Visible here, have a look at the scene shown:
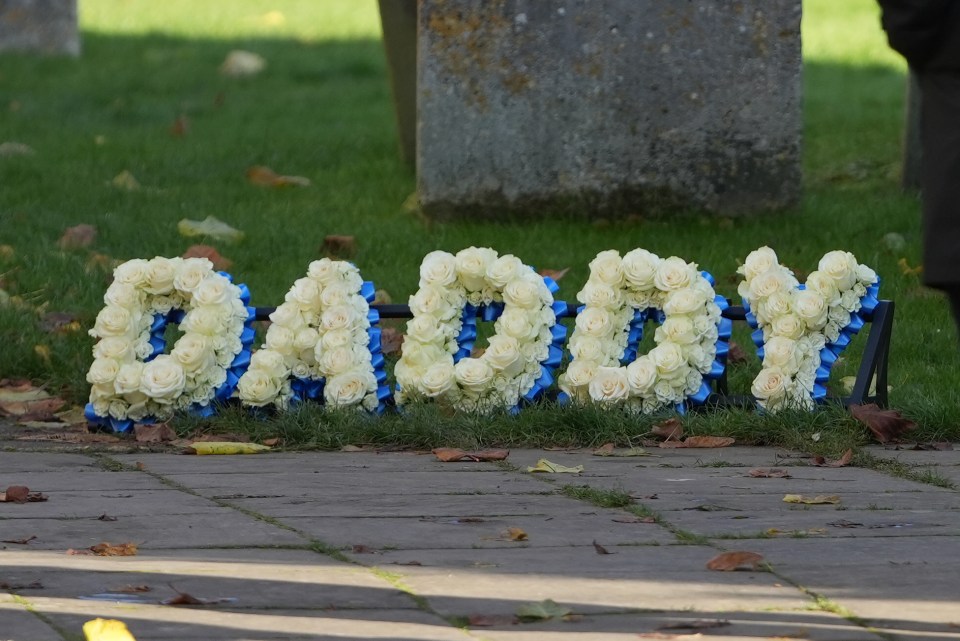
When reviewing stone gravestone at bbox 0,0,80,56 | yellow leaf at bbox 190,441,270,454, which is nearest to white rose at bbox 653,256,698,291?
yellow leaf at bbox 190,441,270,454

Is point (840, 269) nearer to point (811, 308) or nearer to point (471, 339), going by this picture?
point (811, 308)

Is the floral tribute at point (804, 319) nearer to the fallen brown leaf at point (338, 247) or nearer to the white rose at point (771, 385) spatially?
the white rose at point (771, 385)

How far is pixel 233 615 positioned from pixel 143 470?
151 cm

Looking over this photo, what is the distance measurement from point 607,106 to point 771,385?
Answer: 262 centimetres

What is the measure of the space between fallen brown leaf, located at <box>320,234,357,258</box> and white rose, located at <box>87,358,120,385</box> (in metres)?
2.03

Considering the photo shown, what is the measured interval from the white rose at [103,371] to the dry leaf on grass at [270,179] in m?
3.42

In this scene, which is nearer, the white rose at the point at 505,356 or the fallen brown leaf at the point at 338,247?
the white rose at the point at 505,356

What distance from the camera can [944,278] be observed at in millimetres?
3109

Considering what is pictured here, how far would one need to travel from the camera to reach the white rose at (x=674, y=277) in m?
4.97

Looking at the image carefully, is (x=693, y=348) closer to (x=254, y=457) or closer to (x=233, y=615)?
(x=254, y=457)

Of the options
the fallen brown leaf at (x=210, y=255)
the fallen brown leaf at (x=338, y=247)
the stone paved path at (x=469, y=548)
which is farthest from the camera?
the fallen brown leaf at (x=338, y=247)

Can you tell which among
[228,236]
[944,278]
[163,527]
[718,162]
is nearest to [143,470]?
[163,527]

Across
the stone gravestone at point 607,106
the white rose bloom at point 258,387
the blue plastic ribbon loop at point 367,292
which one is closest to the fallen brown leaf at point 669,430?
the blue plastic ribbon loop at point 367,292

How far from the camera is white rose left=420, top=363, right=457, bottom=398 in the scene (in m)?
4.90
